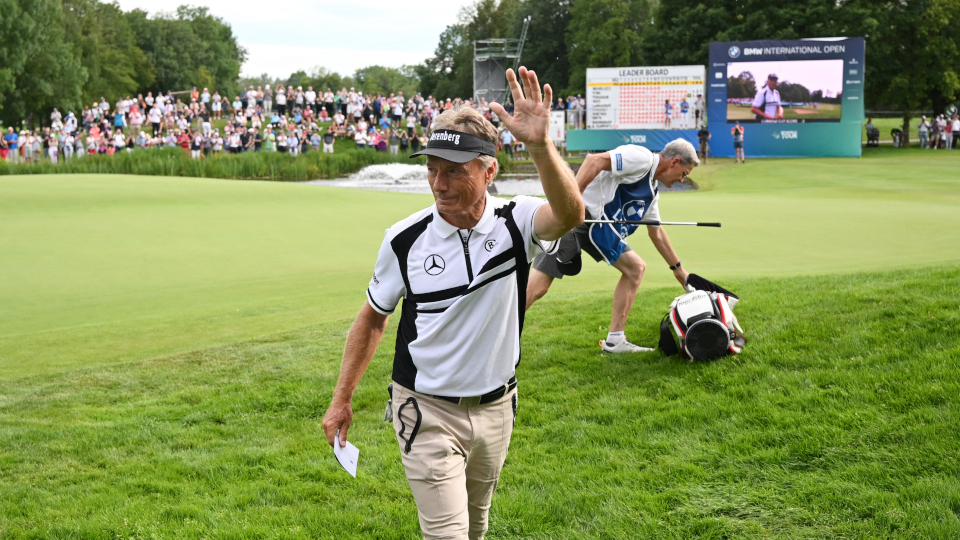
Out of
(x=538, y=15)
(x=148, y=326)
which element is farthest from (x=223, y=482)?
(x=538, y=15)

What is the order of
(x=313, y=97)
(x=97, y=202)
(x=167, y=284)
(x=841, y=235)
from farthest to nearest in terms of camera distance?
(x=313, y=97) < (x=97, y=202) < (x=841, y=235) < (x=167, y=284)

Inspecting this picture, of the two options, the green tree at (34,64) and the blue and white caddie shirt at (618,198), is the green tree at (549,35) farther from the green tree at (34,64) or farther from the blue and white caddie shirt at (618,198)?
the blue and white caddie shirt at (618,198)

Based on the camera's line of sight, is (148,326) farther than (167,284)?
No

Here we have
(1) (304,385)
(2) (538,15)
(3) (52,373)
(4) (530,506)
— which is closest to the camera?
(4) (530,506)

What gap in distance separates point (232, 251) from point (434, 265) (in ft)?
43.1

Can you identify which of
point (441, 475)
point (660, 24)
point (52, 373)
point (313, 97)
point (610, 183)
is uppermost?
point (660, 24)

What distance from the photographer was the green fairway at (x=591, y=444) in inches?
168

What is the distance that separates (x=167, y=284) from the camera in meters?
12.9

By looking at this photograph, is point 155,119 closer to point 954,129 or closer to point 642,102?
point 642,102

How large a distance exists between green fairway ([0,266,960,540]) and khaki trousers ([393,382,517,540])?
1006 millimetres

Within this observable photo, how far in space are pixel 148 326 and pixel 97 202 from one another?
41.9 ft

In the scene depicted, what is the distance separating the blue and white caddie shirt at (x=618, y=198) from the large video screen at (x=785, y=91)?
34668 mm

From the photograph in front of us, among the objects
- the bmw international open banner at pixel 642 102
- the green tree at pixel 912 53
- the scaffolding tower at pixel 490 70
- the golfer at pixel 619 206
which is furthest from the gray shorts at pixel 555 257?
the scaffolding tower at pixel 490 70

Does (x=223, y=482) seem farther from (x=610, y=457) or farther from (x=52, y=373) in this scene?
(x=52, y=373)
